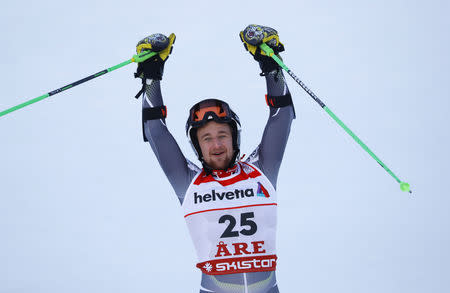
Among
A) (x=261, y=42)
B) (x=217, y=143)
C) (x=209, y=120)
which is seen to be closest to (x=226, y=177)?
(x=217, y=143)

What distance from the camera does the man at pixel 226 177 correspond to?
369 cm

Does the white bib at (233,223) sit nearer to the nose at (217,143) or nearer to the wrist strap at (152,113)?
the nose at (217,143)

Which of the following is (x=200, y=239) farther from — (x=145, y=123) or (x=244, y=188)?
(x=145, y=123)

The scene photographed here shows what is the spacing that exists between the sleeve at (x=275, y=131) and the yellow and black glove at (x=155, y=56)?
0.73 m

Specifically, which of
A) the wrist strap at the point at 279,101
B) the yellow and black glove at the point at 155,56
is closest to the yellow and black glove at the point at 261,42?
the wrist strap at the point at 279,101

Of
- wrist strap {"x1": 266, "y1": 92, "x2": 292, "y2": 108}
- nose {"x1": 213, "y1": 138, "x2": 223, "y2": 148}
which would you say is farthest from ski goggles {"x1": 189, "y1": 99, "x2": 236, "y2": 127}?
wrist strap {"x1": 266, "y1": 92, "x2": 292, "y2": 108}

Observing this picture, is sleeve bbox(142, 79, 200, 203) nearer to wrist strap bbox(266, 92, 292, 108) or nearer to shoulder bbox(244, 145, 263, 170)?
shoulder bbox(244, 145, 263, 170)

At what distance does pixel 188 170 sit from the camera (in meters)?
3.90

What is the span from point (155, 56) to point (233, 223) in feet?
4.09

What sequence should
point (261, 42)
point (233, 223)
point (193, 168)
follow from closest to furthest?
point (233, 223) → point (261, 42) → point (193, 168)

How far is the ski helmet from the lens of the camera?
12.3 ft

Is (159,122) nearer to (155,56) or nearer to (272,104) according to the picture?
(155,56)

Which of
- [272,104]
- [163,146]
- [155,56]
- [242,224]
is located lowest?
[242,224]

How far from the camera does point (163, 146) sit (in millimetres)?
3773
